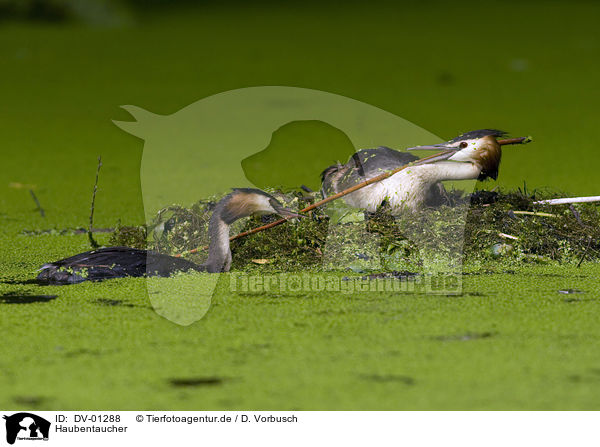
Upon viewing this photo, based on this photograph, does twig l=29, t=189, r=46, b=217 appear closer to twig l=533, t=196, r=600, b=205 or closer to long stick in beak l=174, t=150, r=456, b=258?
long stick in beak l=174, t=150, r=456, b=258

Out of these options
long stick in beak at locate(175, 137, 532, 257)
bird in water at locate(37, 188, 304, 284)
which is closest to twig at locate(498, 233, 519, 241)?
long stick in beak at locate(175, 137, 532, 257)

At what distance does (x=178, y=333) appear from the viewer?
242 cm

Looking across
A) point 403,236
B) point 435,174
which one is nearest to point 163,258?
point 403,236

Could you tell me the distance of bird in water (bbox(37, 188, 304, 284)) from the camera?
9.93 ft

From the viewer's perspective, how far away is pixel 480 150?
3.36 m

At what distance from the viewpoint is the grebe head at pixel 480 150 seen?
3.36 m

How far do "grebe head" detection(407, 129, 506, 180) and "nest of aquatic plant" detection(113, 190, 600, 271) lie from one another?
0.50 ft

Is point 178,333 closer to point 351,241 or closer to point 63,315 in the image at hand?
point 63,315

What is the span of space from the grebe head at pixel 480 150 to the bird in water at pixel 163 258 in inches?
25.5

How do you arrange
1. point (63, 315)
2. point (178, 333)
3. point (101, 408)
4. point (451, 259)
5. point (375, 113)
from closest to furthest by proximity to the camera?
point (101, 408), point (178, 333), point (63, 315), point (451, 259), point (375, 113)

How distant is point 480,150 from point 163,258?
1215 mm

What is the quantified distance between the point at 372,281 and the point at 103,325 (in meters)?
0.92

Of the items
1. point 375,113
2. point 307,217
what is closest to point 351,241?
point 307,217
